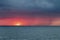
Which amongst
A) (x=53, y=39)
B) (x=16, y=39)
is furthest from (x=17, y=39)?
(x=53, y=39)

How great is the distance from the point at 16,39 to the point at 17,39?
184mm

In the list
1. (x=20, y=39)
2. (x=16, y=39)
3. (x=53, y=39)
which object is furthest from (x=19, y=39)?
(x=53, y=39)

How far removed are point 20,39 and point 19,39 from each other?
0.11 m

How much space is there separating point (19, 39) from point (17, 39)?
0.63 metres

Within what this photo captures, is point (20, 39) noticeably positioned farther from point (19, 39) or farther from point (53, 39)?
point (53, 39)

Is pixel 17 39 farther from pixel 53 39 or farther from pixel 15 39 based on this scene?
pixel 53 39

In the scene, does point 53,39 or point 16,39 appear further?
point 16,39

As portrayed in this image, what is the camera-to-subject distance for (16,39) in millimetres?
9797

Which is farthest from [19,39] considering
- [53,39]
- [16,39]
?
[53,39]

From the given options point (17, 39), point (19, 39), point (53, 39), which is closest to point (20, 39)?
point (19, 39)

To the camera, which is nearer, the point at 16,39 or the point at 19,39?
the point at 19,39

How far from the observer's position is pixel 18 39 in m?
9.23

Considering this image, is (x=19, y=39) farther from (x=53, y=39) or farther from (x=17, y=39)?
(x=53, y=39)

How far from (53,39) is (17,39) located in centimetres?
234
